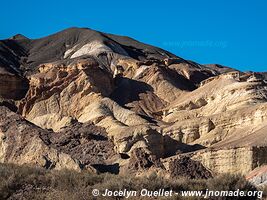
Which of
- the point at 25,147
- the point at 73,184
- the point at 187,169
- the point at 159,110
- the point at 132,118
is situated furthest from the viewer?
the point at 159,110

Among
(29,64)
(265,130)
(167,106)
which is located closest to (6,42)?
(29,64)

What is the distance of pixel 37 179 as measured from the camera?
22812mm

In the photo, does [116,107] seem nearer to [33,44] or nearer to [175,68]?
[175,68]

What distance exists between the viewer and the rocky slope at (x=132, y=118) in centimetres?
4438

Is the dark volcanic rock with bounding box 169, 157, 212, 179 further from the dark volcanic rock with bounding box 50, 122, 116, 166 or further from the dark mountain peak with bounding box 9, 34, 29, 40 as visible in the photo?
the dark mountain peak with bounding box 9, 34, 29, 40

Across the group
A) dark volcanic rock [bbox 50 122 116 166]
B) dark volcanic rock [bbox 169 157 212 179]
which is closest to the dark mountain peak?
dark volcanic rock [bbox 50 122 116 166]

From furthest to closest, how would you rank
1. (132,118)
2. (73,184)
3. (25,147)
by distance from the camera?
(132,118)
(25,147)
(73,184)

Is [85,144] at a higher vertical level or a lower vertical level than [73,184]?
higher

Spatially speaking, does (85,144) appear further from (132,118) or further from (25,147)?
(132,118)

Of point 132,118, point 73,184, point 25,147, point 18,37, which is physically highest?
point 18,37

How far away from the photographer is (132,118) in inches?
2594

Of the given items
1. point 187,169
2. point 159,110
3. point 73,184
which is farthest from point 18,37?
point 73,184

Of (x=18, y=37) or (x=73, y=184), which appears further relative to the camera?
(x=18, y=37)

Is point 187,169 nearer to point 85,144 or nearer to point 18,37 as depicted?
point 85,144
